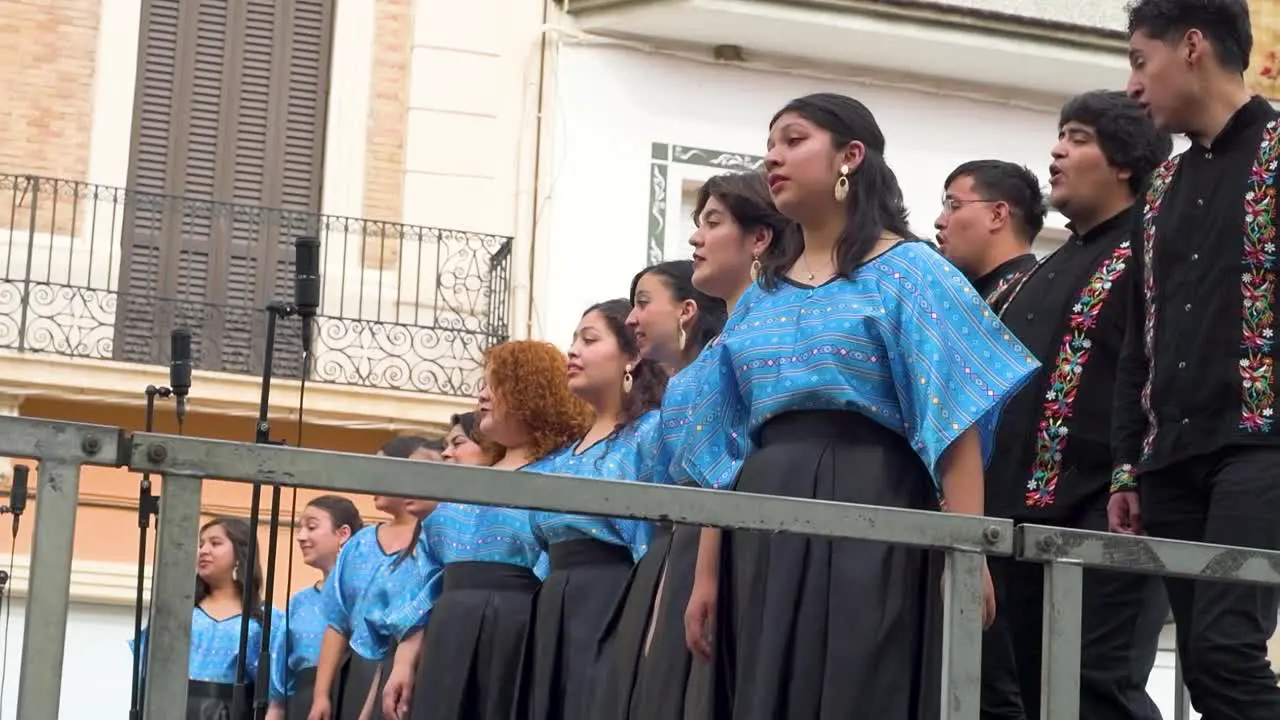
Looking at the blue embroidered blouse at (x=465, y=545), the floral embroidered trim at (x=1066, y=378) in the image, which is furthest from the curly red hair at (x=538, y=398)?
the floral embroidered trim at (x=1066, y=378)

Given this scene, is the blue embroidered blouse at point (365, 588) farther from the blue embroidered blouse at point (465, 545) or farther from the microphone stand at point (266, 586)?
the microphone stand at point (266, 586)

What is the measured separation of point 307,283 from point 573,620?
1.44m

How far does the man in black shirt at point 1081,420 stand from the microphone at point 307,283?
2300 mm

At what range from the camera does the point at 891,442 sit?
453cm

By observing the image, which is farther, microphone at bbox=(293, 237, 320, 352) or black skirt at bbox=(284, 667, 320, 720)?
black skirt at bbox=(284, 667, 320, 720)

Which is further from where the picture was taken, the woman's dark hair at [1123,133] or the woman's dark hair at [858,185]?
the woman's dark hair at [1123,133]

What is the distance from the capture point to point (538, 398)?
668 centimetres

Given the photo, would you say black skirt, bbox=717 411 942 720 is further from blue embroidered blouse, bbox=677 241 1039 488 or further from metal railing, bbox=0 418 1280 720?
metal railing, bbox=0 418 1280 720

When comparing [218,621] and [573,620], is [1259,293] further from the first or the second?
[218,621]

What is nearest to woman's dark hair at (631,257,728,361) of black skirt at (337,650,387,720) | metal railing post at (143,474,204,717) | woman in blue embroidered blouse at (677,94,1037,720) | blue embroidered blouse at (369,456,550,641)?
blue embroidered blouse at (369,456,550,641)

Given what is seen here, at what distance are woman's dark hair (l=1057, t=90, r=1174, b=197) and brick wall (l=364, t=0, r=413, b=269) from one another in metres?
9.81

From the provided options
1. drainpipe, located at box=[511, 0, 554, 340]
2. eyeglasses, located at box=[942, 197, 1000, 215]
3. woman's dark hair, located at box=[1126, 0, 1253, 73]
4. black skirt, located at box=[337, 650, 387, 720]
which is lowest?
black skirt, located at box=[337, 650, 387, 720]

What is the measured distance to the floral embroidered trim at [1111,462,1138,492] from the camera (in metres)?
4.80

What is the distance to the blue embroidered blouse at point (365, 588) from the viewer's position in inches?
295
